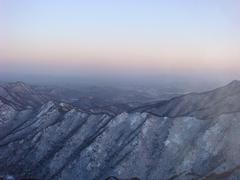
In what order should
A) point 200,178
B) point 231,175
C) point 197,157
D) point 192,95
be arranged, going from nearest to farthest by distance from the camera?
1. point 231,175
2. point 200,178
3. point 197,157
4. point 192,95

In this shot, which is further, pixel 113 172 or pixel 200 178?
pixel 113 172

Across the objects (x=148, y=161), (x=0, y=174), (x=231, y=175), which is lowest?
(x=0, y=174)

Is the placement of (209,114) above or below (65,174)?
above

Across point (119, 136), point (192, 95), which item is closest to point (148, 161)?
point (119, 136)

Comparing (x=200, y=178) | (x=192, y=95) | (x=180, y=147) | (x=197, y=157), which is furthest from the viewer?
(x=192, y=95)

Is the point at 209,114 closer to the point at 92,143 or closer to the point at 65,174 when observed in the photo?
the point at 92,143

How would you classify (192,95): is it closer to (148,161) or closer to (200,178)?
(148,161)
